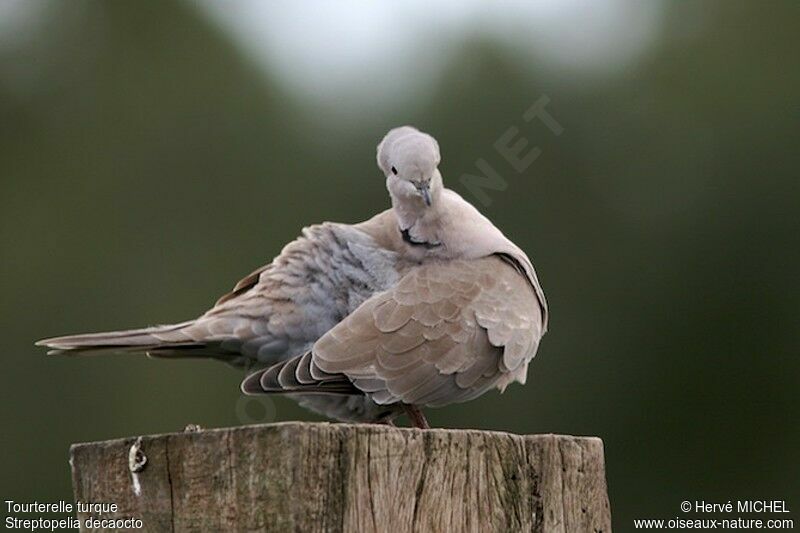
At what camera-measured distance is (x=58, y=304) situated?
18.2 meters

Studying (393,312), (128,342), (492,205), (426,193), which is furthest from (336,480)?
(492,205)

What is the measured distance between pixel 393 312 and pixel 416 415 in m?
0.54

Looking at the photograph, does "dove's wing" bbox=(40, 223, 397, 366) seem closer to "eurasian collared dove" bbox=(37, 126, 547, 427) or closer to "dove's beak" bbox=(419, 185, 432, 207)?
"eurasian collared dove" bbox=(37, 126, 547, 427)

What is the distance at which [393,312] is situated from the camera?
6.53 meters

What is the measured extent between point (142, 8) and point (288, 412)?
10613mm

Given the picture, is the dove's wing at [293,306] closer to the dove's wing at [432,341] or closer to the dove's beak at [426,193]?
the dove's wing at [432,341]

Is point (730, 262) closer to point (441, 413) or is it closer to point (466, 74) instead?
point (441, 413)

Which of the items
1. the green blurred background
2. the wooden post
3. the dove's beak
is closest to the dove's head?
the dove's beak

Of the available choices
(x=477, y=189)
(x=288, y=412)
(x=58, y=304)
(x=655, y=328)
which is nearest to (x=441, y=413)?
(x=288, y=412)

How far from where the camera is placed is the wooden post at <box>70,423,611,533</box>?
4.35 m

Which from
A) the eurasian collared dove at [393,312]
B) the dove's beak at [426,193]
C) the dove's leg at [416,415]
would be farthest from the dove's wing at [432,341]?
the dove's beak at [426,193]

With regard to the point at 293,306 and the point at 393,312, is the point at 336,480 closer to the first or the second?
the point at 393,312

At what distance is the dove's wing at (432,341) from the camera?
6.28 meters

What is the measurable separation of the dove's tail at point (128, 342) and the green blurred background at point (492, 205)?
608 cm
